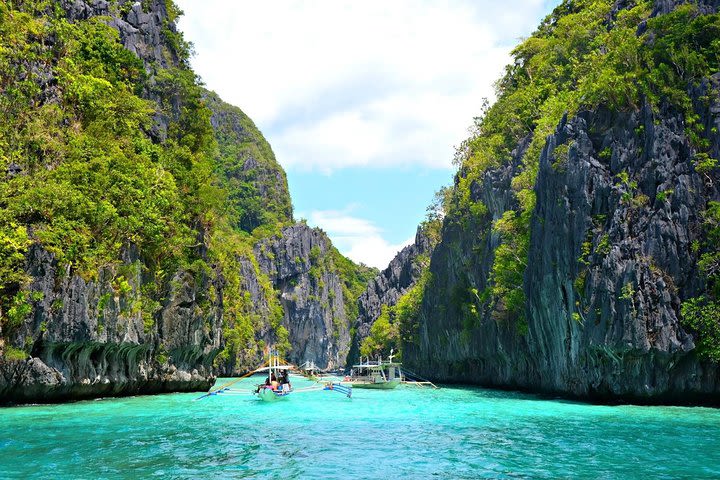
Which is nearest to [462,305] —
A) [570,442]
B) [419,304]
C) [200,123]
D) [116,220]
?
[419,304]

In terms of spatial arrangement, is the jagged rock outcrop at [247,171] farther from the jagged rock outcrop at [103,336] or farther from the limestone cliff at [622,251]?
the limestone cliff at [622,251]

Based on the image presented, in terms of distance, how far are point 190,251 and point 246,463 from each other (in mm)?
26693

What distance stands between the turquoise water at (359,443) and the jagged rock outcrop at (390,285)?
73027 millimetres

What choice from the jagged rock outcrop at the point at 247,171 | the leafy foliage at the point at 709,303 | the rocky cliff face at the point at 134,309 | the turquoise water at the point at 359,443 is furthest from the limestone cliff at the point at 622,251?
the jagged rock outcrop at the point at 247,171

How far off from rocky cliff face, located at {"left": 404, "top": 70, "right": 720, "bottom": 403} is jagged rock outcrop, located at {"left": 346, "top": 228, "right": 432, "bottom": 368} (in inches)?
2475

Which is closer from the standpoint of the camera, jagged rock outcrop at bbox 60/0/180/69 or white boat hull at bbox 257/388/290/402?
white boat hull at bbox 257/388/290/402

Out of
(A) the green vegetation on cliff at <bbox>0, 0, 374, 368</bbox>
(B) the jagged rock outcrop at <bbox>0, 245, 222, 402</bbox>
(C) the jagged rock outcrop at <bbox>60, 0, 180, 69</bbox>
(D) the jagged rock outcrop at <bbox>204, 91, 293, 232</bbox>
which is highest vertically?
(D) the jagged rock outcrop at <bbox>204, 91, 293, 232</bbox>

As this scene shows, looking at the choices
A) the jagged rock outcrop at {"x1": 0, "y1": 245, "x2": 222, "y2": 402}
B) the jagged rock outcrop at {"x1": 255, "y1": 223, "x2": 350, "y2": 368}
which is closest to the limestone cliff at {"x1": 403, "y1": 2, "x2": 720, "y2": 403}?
the jagged rock outcrop at {"x1": 0, "y1": 245, "x2": 222, "y2": 402}

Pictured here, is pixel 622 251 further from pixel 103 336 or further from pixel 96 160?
pixel 96 160

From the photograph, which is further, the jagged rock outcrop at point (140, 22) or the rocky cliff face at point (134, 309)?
the jagged rock outcrop at point (140, 22)

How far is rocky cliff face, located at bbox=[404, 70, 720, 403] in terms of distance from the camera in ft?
82.4

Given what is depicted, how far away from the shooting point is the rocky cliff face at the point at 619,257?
25.1 meters

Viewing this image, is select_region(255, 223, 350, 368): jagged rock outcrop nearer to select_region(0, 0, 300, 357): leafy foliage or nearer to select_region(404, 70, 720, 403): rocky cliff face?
select_region(0, 0, 300, 357): leafy foliage

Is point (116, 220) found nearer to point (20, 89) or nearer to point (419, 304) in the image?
point (20, 89)
